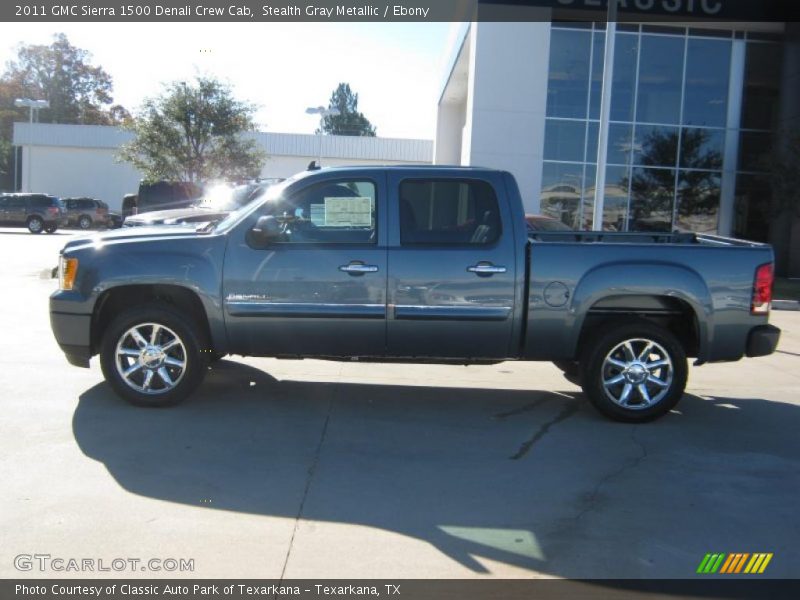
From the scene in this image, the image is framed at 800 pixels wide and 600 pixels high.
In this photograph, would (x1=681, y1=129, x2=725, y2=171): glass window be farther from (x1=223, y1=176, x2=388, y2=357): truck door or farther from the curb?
(x1=223, y1=176, x2=388, y2=357): truck door

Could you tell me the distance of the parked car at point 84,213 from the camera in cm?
3975

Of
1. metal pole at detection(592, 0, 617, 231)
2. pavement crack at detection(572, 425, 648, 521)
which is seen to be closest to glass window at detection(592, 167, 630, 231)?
metal pole at detection(592, 0, 617, 231)

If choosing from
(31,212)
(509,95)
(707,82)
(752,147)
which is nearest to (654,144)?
(707,82)

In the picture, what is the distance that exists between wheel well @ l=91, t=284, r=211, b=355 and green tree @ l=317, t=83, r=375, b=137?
7792 centimetres

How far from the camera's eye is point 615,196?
23.9m

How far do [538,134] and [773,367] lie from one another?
1337 centimetres

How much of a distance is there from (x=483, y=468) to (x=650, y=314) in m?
2.33

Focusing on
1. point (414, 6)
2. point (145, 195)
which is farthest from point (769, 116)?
point (145, 195)

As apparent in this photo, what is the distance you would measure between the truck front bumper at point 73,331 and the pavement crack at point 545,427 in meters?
3.56

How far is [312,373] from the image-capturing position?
826 cm

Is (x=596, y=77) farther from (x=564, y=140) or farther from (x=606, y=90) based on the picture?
(x=606, y=90)

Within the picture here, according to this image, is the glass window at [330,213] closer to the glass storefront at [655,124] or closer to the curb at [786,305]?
the curb at [786,305]

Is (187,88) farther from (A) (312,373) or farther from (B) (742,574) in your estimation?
(B) (742,574)

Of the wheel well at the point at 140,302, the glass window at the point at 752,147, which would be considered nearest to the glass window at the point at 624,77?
the glass window at the point at 752,147
